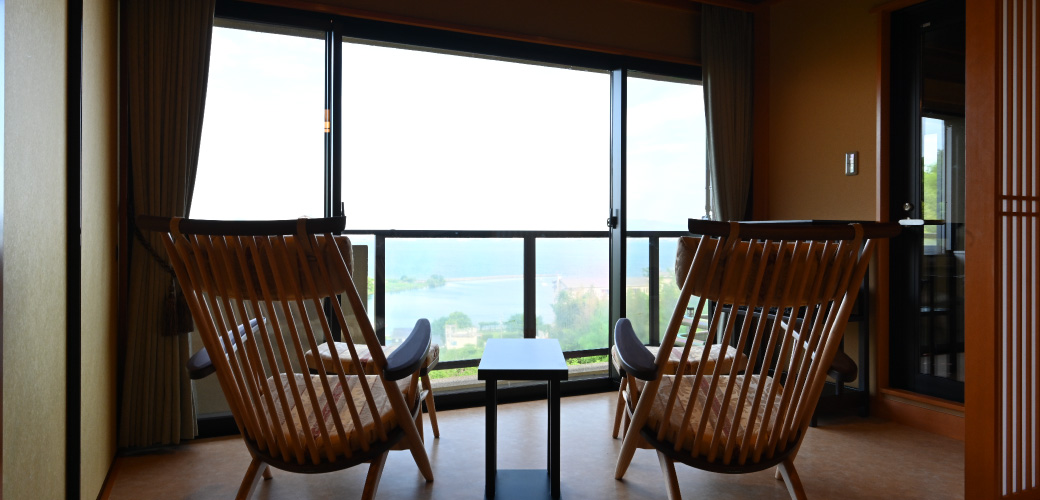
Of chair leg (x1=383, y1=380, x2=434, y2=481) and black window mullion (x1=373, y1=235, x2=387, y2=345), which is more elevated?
black window mullion (x1=373, y1=235, x2=387, y2=345)

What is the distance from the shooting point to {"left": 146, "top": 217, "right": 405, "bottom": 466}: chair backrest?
171 cm

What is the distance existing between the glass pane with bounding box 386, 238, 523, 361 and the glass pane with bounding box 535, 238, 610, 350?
0.15m

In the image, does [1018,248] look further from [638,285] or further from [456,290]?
[456,290]

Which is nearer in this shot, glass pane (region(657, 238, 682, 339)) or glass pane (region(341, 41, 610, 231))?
glass pane (region(341, 41, 610, 231))

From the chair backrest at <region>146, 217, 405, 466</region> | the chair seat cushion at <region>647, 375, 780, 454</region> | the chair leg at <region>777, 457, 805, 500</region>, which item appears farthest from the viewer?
the chair leg at <region>777, 457, 805, 500</region>

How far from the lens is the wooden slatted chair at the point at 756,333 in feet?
5.65

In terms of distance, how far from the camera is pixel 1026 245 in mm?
2207

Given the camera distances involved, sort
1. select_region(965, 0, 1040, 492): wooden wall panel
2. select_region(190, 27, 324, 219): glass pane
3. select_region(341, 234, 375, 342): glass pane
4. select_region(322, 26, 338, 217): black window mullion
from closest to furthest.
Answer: select_region(965, 0, 1040, 492): wooden wall panel
select_region(190, 27, 324, 219): glass pane
select_region(322, 26, 338, 217): black window mullion
select_region(341, 234, 375, 342): glass pane

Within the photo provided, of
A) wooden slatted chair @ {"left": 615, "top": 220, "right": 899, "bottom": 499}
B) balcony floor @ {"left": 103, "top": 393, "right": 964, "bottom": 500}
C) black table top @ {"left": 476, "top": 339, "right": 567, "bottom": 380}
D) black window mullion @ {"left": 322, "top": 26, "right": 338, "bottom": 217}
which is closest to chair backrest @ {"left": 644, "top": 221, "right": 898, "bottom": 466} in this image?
wooden slatted chair @ {"left": 615, "top": 220, "right": 899, "bottom": 499}

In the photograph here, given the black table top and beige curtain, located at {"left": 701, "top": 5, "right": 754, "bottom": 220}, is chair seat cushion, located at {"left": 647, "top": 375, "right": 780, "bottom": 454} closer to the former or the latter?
the black table top

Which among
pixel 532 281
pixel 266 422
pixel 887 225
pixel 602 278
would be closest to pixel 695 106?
pixel 602 278

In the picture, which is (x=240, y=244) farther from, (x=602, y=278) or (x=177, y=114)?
(x=602, y=278)

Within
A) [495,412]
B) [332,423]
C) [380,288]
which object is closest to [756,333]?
[495,412]

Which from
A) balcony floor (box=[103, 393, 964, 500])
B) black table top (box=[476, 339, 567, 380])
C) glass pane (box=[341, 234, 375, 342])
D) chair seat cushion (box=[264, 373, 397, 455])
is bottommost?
balcony floor (box=[103, 393, 964, 500])
